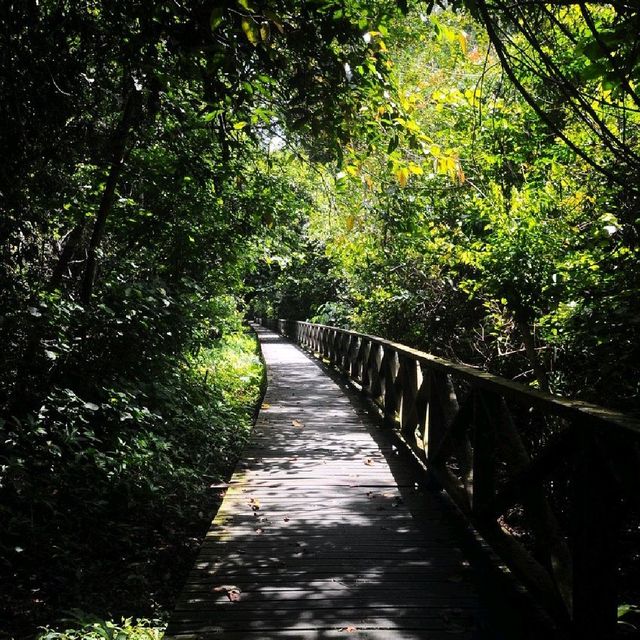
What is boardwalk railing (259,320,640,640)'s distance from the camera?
7.32 ft

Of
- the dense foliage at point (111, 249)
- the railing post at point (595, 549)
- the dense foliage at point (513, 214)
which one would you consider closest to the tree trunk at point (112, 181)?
the dense foliage at point (111, 249)

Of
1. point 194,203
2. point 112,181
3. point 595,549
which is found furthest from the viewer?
point 194,203

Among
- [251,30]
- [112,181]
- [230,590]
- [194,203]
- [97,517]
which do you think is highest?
[251,30]

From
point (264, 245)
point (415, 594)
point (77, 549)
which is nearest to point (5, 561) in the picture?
point (77, 549)

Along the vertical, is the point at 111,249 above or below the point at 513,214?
below

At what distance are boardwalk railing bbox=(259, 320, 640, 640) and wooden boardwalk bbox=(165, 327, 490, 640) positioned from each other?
1.17 feet

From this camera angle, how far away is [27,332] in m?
4.61

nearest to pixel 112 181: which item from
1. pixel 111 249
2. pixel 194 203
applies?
pixel 111 249

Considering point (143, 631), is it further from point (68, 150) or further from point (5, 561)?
point (68, 150)

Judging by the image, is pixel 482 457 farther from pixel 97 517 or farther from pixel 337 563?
pixel 97 517

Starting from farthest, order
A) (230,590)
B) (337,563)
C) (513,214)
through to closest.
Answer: (513,214), (337,563), (230,590)

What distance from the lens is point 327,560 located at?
12.0 ft

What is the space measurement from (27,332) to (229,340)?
14.1 meters

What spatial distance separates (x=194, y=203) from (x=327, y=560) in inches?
199
